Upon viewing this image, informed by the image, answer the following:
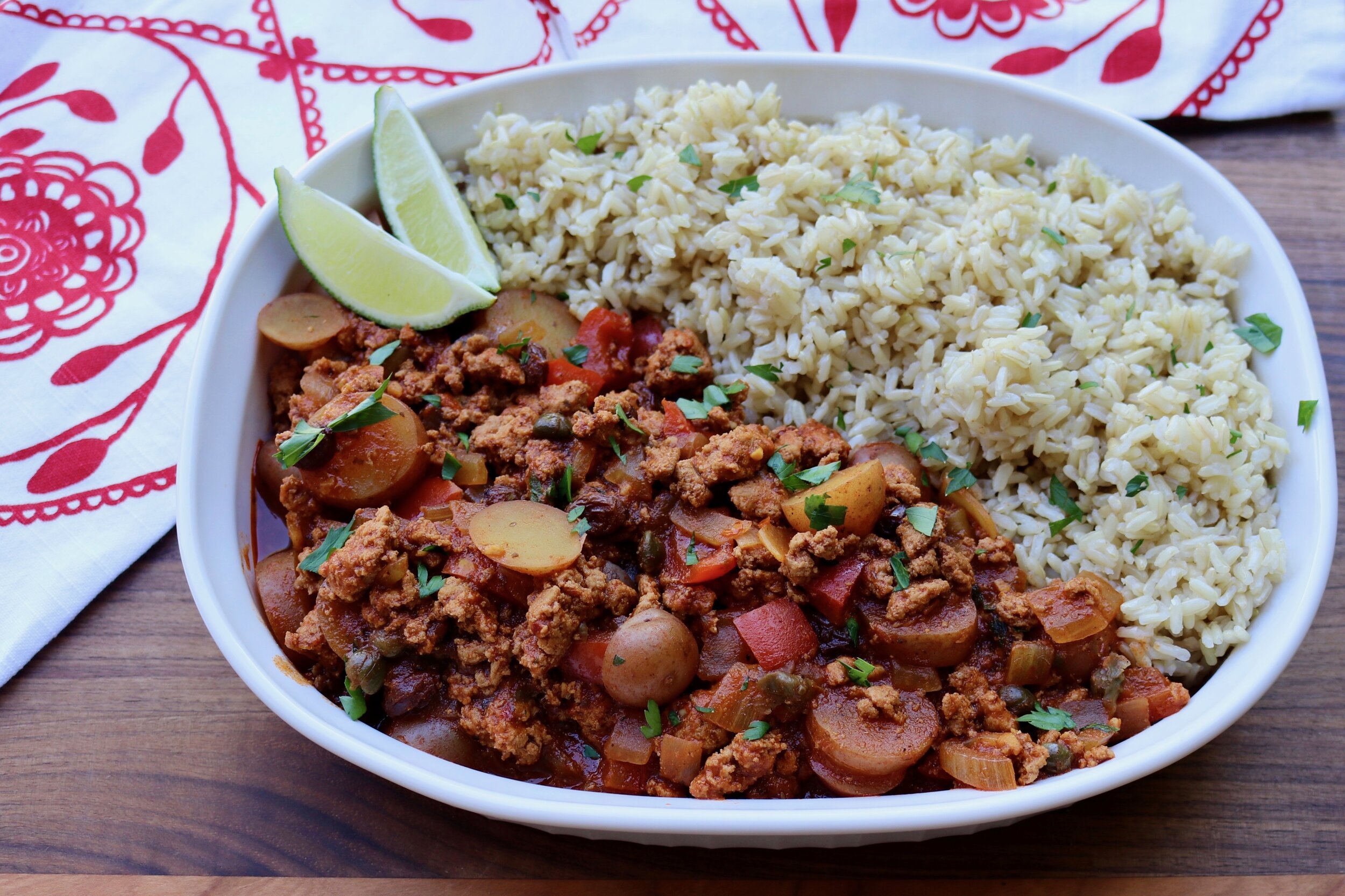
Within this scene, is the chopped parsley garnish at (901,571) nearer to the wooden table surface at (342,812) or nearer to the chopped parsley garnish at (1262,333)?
the wooden table surface at (342,812)

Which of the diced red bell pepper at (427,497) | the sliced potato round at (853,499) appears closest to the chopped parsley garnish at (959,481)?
the sliced potato round at (853,499)

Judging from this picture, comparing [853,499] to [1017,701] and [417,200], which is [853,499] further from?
[417,200]

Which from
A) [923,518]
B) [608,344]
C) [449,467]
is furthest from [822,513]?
[449,467]

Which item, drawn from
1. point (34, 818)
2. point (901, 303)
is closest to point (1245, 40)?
point (901, 303)

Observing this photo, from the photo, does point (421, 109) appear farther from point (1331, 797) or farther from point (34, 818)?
point (1331, 797)

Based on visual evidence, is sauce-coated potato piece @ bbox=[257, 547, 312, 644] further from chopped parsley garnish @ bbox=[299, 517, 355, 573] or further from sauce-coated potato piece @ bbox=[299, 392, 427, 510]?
sauce-coated potato piece @ bbox=[299, 392, 427, 510]

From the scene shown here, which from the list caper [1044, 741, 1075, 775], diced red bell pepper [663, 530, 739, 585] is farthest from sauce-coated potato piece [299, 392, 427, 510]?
caper [1044, 741, 1075, 775]
